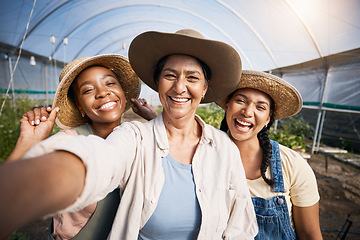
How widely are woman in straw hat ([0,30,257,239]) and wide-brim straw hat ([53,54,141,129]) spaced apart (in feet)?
0.90

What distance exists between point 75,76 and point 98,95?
27 cm

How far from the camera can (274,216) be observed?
1.46m

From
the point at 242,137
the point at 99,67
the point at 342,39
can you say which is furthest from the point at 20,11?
the point at 342,39

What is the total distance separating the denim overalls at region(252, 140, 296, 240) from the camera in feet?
4.79

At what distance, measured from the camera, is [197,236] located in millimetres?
1127

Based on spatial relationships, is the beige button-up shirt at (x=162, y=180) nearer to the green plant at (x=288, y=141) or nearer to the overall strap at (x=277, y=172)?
the overall strap at (x=277, y=172)

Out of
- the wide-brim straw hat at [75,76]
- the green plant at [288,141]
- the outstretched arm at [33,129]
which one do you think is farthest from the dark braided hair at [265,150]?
the green plant at [288,141]

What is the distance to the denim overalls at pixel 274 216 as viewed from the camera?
1.46 m

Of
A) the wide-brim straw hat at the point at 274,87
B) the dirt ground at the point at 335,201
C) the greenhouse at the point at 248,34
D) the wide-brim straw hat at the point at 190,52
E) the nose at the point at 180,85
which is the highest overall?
the greenhouse at the point at 248,34

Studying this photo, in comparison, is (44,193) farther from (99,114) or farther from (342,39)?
(342,39)

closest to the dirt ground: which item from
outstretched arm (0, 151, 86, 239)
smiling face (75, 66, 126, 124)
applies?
smiling face (75, 66, 126, 124)

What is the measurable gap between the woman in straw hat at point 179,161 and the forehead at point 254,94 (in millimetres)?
237

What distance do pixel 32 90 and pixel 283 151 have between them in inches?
453

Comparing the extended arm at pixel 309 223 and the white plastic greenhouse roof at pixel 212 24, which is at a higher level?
the white plastic greenhouse roof at pixel 212 24
